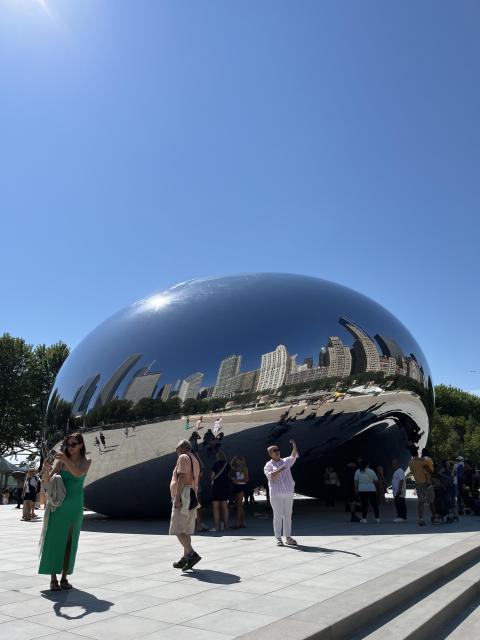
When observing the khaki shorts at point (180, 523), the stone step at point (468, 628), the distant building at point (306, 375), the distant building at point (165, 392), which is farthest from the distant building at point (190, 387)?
the stone step at point (468, 628)

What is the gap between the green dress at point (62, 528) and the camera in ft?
17.2

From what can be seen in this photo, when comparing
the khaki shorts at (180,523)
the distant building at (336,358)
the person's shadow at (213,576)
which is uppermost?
the distant building at (336,358)

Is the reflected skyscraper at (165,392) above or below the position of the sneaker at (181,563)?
above

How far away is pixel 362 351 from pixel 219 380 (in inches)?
122

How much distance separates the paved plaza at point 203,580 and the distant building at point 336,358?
9.22 feet

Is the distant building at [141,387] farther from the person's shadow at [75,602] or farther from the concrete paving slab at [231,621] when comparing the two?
the concrete paving slab at [231,621]

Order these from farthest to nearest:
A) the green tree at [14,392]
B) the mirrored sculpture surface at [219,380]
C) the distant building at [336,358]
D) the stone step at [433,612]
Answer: the green tree at [14,392] → the distant building at [336,358] → the mirrored sculpture surface at [219,380] → the stone step at [433,612]

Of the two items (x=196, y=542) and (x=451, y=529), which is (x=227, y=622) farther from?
(x=451, y=529)

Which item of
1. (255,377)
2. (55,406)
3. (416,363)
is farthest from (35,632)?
(416,363)

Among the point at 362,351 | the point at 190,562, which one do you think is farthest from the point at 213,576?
the point at 362,351

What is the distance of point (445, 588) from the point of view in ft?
17.9

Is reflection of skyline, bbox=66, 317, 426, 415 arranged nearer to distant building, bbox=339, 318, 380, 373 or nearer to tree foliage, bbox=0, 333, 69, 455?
distant building, bbox=339, 318, 380, 373

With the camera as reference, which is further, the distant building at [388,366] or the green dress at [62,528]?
the distant building at [388,366]

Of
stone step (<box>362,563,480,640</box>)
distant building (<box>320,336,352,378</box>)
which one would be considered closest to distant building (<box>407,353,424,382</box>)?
distant building (<box>320,336,352,378</box>)
